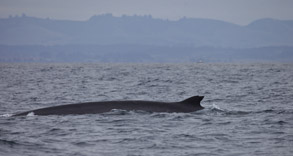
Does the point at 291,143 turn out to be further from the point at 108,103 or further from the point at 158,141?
the point at 108,103

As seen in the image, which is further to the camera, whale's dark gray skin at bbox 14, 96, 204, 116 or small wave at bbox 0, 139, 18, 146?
whale's dark gray skin at bbox 14, 96, 204, 116

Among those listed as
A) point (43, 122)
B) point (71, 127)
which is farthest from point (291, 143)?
point (43, 122)

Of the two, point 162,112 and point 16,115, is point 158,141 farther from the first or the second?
point 16,115

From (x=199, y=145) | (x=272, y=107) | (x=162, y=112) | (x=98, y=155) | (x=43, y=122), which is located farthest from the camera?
(x=272, y=107)

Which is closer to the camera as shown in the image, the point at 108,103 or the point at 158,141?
the point at 158,141

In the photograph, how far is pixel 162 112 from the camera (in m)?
17.3

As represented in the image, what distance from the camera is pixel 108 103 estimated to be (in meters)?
18.0

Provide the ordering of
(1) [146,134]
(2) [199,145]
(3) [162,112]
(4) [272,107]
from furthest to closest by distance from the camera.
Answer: (4) [272,107] < (3) [162,112] < (1) [146,134] < (2) [199,145]

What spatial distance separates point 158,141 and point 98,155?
2.06 m

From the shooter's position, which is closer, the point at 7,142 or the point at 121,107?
the point at 7,142

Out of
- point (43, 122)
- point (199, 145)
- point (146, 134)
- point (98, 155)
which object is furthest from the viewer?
point (43, 122)

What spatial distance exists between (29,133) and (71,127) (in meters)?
1.23

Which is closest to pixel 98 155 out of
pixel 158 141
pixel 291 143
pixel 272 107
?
pixel 158 141

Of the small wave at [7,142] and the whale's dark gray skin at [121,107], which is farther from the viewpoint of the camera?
the whale's dark gray skin at [121,107]
